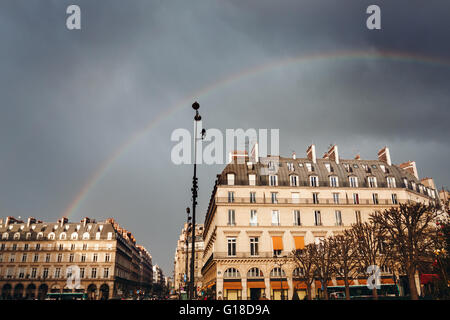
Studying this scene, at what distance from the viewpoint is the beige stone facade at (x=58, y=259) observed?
255 feet

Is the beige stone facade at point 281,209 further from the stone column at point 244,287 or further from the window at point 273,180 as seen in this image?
the window at point 273,180

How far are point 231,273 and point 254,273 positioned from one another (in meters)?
3.13

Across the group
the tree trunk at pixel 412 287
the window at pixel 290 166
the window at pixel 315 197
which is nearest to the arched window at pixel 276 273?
the window at pixel 315 197

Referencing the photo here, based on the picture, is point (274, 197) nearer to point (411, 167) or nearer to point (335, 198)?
point (335, 198)

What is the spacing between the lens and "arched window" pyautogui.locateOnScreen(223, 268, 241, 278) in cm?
4572

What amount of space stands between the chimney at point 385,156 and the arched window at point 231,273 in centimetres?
3235

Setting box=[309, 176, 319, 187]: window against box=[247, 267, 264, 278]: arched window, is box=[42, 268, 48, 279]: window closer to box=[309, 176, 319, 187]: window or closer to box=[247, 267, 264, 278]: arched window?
box=[247, 267, 264, 278]: arched window

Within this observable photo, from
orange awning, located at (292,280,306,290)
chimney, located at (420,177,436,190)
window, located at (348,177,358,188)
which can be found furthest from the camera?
chimney, located at (420,177,436,190)

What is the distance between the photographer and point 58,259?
264 ft

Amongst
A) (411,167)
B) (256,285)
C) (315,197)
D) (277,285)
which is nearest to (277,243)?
(277,285)

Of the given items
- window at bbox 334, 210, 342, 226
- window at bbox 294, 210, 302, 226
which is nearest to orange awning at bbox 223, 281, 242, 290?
window at bbox 294, 210, 302, 226

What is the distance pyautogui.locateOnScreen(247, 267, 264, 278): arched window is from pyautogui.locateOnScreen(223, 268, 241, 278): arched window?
147 cm
